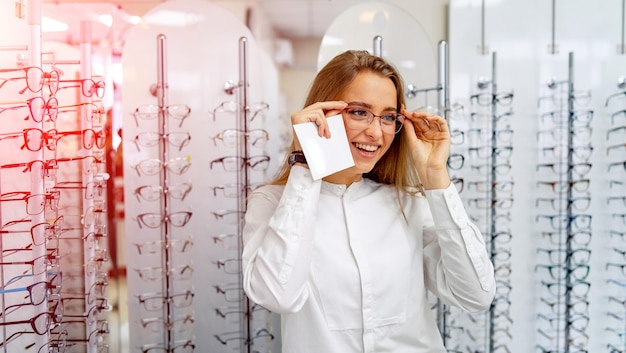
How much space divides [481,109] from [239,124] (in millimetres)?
1356

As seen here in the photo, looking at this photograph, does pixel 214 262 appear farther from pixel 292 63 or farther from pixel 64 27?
pixel 292 63

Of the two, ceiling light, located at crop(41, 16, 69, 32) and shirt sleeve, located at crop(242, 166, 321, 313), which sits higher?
ceiling light, located at crop(41, 16, 69, 32)

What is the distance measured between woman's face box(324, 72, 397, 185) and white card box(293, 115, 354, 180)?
0.16 ft

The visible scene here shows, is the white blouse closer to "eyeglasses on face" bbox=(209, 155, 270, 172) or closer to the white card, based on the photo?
the white card

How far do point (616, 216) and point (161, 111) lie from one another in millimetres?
2500

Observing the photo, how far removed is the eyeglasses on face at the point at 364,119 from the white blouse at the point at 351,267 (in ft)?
0.68

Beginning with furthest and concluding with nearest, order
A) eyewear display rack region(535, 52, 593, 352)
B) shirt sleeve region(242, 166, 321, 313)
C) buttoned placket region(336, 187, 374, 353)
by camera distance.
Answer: eyewear display rack region(535, 52, 593, 352) < buttoned placket region(336, 187, 374, 353) < shirt sleeve region(242, 166, 321, 313)

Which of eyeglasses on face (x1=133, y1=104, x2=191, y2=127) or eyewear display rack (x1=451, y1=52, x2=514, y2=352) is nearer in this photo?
eyeglasses on face (x1=133, y1=104, x2=191, y2=127)

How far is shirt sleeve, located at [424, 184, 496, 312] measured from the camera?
151 centimetres

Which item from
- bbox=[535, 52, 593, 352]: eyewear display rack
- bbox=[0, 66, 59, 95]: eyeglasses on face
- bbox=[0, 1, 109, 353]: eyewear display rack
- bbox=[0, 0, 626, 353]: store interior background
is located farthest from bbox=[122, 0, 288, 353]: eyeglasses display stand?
bbox=[535, 52, 593, 352]: eyewear display rack

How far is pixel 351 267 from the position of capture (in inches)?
60.7

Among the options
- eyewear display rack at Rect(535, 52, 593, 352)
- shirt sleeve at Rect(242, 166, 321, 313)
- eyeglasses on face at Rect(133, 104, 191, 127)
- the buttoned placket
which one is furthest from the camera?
eyewear display rack at Rect(535, 52, 593, 352)

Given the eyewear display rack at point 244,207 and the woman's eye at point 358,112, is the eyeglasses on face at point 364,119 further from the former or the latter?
the eyewear display rack at point 244,207

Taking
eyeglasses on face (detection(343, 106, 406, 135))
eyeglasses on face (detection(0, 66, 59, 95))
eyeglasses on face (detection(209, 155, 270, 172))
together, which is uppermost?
eyeglasses on face (detection(0, 66, 59, 95))
